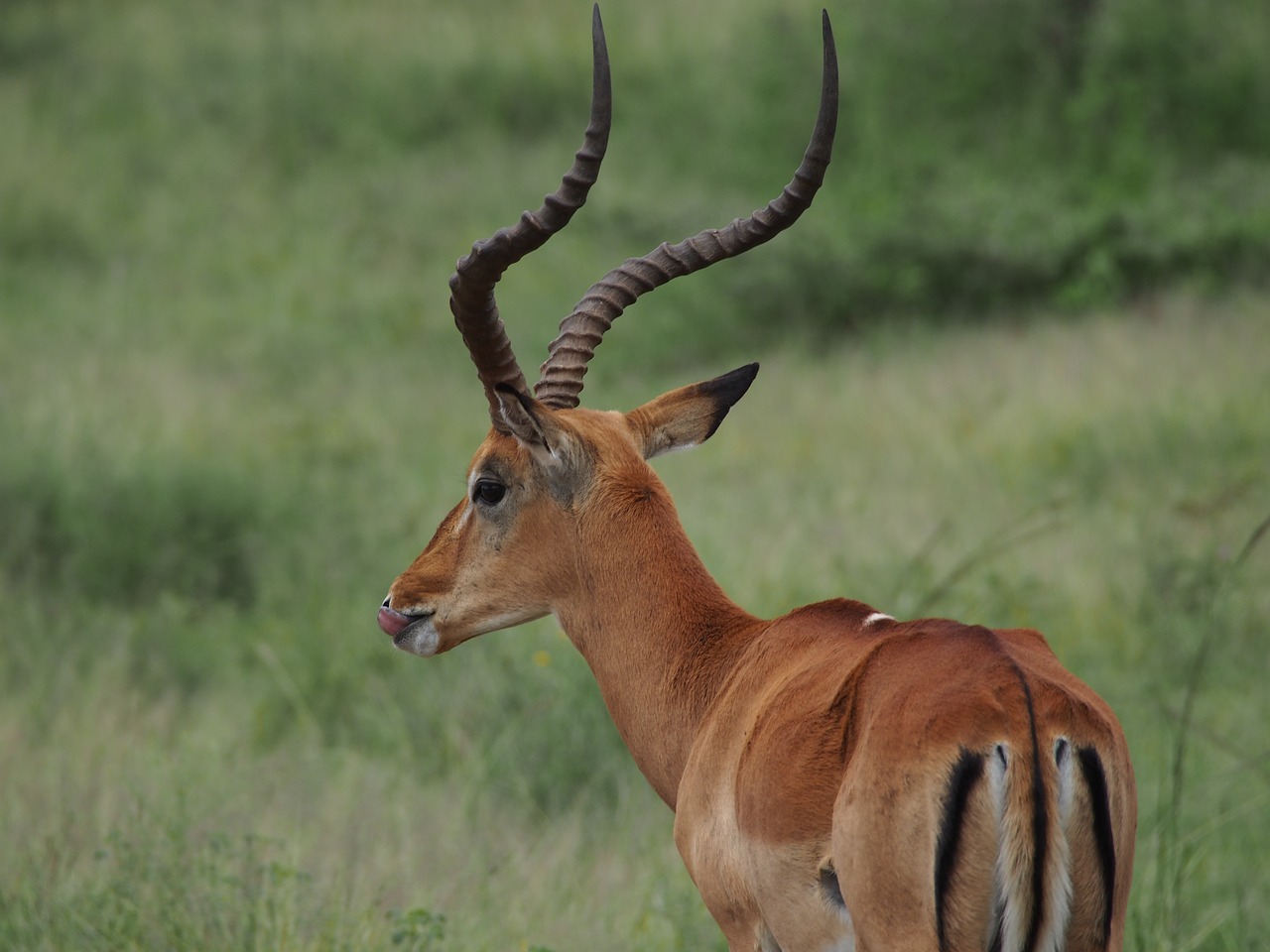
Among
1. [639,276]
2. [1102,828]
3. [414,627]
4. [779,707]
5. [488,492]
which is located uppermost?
[639,276]

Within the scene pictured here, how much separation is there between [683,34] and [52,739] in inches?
691

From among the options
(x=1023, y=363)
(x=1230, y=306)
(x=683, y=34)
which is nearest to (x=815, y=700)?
(x=1023, y=363)

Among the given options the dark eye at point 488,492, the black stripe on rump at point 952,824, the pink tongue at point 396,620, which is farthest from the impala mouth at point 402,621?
the black stripe on rump at point 952,824

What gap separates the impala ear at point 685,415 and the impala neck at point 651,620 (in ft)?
0.93

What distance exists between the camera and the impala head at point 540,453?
3264mm

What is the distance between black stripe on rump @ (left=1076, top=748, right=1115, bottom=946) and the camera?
2.21 metres

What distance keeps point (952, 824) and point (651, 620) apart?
3.95 feet

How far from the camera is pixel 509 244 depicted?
3248mm

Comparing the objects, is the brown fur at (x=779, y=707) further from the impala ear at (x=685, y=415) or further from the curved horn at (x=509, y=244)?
the curved horn at (x=509, y=244)

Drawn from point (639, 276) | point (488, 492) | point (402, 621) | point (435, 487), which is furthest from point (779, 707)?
point (435, 487)

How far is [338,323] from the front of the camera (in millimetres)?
14703

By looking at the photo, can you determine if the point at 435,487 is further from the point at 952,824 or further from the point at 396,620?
the point at 952,824

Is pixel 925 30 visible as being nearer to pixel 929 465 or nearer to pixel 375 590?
pixel 929 465

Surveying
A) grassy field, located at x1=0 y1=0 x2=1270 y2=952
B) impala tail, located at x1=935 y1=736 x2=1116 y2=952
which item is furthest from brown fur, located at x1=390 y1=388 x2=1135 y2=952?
grassy field, located at x1=0 y1=0 x2=1270 y2=952
